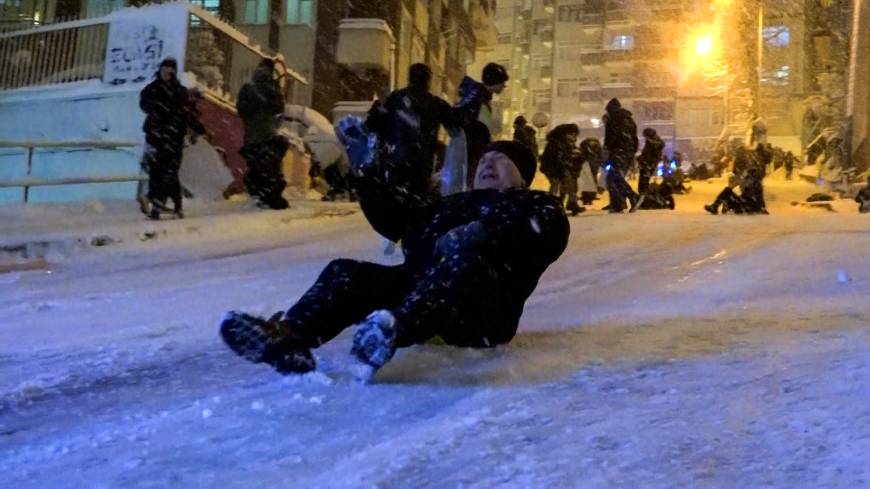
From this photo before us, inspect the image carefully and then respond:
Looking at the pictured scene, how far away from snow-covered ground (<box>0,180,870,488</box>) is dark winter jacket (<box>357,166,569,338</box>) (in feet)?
1.16

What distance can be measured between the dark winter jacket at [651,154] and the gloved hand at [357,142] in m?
12.0

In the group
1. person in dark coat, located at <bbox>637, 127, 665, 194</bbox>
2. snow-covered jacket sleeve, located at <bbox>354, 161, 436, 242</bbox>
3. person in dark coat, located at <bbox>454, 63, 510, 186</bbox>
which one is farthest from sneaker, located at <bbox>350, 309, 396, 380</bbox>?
person in dark coat, located at <bbox>637, 127, 665, 194</bbox>

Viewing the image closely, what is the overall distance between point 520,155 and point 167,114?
738cm

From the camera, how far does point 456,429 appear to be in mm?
2660

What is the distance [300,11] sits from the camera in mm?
24188

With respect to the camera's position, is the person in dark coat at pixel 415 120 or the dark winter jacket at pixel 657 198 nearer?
the person in dark coat at pixel 415 120

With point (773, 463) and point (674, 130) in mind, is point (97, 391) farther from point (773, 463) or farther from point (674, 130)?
point (674, 130)

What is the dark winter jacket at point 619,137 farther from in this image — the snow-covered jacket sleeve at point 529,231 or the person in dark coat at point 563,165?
the snow-covered jacket sleeve at point 529,231

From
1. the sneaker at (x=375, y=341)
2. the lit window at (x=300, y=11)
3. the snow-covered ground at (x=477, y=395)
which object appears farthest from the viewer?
the lit window at (x=300, y=11)

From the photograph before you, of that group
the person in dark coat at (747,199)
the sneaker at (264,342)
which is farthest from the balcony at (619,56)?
the sneaker at (264,342)

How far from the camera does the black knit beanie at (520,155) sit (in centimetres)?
396

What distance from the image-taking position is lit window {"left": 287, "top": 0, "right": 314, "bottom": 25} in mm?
24016

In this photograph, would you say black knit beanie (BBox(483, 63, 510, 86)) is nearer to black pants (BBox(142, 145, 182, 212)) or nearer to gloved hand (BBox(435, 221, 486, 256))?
black pants (BBox(142, 145, 182, 212))

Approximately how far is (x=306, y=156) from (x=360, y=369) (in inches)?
608
